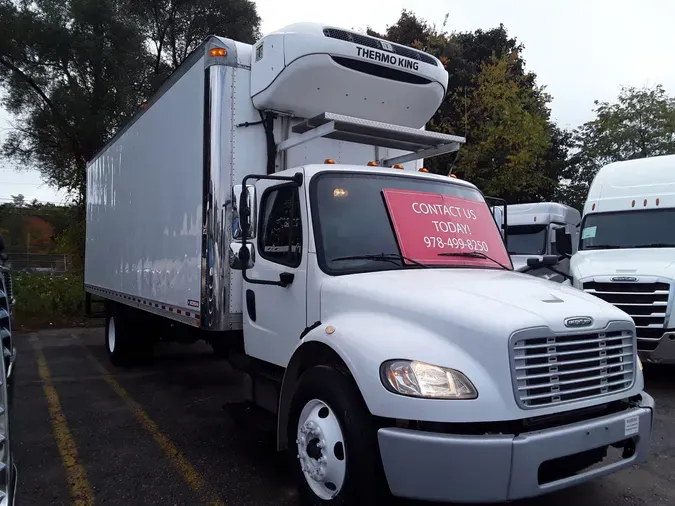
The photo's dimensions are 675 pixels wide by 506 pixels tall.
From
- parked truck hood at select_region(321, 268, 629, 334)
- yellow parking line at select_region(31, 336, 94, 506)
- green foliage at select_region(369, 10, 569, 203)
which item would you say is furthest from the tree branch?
parked truck hood at select_region(321, 268, 629, 334)

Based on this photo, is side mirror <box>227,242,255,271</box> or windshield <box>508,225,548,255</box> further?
windshield <box>508,225,548,255</box>

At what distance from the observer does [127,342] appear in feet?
28.7

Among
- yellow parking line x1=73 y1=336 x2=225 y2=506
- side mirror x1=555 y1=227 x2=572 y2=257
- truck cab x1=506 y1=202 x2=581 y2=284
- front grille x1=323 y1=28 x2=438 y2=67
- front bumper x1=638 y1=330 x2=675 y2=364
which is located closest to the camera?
yellow parking line x1=73 y1=336 x2=225 y2=506

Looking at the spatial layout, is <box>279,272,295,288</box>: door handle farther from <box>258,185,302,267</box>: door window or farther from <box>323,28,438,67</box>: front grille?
<box>323,28,438,67</box>: front grille

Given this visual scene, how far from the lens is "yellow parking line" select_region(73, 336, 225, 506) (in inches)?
166

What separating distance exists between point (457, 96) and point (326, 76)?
45.8 feet

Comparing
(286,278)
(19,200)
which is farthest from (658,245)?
(19,200)

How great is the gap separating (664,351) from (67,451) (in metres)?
6.79

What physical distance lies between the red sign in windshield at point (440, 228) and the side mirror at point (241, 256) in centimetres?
110

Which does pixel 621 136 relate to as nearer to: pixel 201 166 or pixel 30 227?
pixel 201 166

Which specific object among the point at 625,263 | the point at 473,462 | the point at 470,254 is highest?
the point at 470,254

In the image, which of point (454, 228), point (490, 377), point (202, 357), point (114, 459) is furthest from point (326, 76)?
point (202, 357)

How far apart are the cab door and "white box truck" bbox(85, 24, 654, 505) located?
2 centimetres

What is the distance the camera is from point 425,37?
62.9ft
